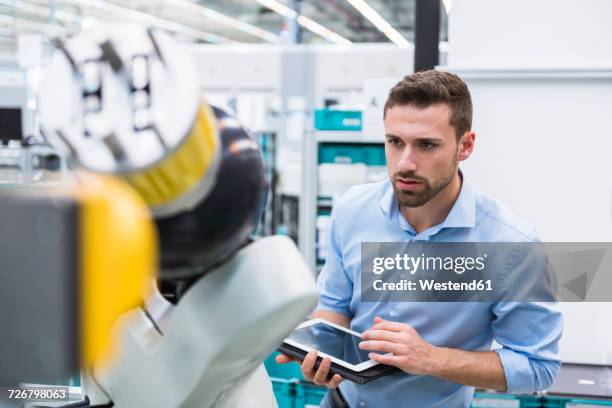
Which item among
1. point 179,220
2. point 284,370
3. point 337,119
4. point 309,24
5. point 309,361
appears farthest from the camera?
point 309,24

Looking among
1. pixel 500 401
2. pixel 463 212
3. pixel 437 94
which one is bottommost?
pixel 500 401

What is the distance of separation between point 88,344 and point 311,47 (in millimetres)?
7602

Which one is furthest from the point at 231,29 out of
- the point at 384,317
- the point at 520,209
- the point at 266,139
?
the point at 384,317

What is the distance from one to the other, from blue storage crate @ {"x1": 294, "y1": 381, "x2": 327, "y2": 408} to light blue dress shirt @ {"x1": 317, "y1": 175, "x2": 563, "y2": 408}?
714 millimetres

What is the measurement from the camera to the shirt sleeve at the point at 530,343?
5.03 feet

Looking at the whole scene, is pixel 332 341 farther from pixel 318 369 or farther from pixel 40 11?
pixel 40 11

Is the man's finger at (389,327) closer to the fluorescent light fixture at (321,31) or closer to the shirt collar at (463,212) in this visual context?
the shirt collar at (463,212)

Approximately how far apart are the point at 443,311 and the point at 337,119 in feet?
7.25

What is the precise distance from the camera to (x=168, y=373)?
0.71m

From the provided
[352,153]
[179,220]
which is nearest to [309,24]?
[352,153]

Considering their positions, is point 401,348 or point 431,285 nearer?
point 401,348

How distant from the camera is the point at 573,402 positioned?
7.70 feet

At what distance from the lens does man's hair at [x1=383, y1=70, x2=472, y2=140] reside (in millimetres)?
1604

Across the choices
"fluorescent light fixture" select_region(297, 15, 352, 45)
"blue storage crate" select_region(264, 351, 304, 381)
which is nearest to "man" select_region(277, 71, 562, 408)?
"blue storage crate" select_region(264, 351, 304, 381)
